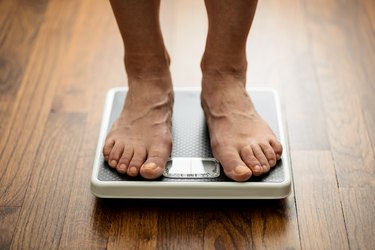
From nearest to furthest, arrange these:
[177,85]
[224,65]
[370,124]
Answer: [224,65], [370,124], [177,85]

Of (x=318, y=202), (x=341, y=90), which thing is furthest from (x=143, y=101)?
(x=341, y=90)

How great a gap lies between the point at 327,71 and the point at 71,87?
679 millimetres

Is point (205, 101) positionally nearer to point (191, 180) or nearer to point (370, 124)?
point (191, 180)

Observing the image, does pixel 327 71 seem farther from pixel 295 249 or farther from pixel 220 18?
pixel 295 249

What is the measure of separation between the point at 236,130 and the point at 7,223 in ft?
1.64

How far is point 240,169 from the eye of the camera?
103 centimetres

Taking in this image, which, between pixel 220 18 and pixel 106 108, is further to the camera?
pixel 106 108

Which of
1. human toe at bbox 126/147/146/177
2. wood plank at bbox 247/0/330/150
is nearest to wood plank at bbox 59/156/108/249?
human toe at bbox 126/147/146/177

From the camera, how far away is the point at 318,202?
3.61ft

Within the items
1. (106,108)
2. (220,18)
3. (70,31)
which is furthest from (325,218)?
(70,31)

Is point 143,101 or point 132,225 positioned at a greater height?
point 143,101

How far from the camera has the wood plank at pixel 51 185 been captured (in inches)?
41.2

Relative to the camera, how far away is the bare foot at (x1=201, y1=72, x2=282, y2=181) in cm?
106

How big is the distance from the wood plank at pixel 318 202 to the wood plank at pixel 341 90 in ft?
0.10
